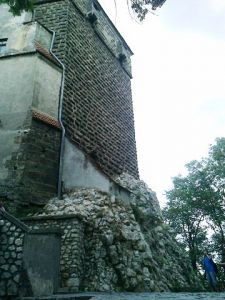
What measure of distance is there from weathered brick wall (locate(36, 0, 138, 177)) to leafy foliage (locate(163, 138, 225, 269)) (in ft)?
33.9

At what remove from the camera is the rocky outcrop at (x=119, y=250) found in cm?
725

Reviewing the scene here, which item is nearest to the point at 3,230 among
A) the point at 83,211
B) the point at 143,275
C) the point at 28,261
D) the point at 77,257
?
the point at 28,261

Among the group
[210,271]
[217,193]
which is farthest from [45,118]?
[217,193]

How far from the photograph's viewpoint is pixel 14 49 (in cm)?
Result: 1058

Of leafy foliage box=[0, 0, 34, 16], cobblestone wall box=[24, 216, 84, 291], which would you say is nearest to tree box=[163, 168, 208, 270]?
cobblestone wall box=[24, 216, 84, 291]

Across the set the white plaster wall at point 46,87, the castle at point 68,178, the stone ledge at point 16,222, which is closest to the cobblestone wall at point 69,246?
the castle at point 68,178

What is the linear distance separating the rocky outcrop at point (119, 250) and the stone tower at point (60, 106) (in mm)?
659

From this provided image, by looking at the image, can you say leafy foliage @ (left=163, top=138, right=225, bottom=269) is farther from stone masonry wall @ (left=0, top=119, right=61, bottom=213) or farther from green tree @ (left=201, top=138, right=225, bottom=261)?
stone masonry wall @ (left=0, top=119, right=61, bottom=213)

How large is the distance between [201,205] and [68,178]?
15984 millimetres

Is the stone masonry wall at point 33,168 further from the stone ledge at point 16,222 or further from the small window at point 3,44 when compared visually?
the small window at point 3,44

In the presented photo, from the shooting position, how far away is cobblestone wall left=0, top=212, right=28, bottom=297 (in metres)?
4.80

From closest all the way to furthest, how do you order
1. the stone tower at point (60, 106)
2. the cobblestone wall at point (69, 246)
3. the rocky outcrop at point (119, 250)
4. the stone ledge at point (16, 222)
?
the stone ledge at point (16, 222) < the cobblestone wall at point (69, 246) < the rocky outcrop at point (119, 250) < the stone tower at point (60, 106)

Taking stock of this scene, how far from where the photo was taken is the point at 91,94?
12422 mm

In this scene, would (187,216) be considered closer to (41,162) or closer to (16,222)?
(41,162)
